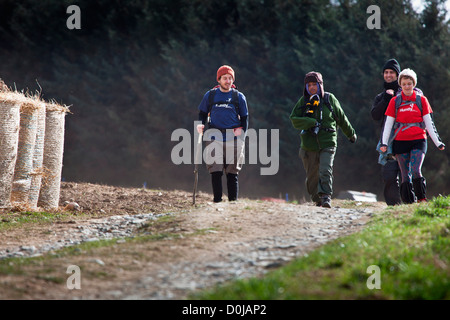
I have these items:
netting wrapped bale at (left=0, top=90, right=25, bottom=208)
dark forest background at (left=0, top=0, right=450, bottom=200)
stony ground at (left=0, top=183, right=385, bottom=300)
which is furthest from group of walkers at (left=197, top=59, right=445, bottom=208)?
dark forest background at (left=0, top=0, right=450, bottom=200)

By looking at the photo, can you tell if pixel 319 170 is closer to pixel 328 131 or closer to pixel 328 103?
pixel 328 131

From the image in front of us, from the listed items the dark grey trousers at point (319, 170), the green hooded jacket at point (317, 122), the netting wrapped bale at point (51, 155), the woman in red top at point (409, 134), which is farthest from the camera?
the netting wrapped bale at point (51, 155)

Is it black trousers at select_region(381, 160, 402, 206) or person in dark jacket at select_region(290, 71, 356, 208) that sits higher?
person in dark jacket at select_region(290, 71, 356, 208)

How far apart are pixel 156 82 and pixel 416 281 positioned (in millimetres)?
20344

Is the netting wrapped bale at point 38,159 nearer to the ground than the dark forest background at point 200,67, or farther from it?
nearer to the ground

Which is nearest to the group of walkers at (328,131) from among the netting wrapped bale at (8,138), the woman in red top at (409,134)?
the woman in red top at (409,134)

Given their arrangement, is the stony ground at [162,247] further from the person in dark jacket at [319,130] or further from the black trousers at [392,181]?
the black trousers at [392,181]

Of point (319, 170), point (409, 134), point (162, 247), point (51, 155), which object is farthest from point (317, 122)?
point (51, 155)

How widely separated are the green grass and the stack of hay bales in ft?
20.3

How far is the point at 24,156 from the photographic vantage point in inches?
401

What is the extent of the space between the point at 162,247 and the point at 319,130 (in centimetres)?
390

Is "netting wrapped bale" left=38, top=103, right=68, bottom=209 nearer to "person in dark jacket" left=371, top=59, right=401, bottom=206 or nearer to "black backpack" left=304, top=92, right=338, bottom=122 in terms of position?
"black backpack" left=304, top=92, right=338, bottom=122

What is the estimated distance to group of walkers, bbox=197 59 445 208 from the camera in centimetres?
838

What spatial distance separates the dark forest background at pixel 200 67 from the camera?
1839cm
